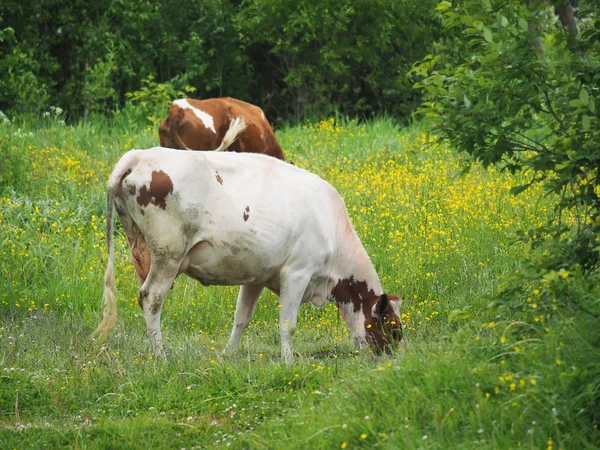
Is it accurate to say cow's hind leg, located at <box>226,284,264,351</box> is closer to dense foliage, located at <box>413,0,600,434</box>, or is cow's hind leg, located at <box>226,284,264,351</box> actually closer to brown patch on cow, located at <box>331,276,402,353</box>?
brown patch on cow, located at <box>331,276,402,353</box>

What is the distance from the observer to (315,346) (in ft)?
27.8

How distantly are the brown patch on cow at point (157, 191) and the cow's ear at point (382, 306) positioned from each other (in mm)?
1837

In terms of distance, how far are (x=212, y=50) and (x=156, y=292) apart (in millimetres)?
13285

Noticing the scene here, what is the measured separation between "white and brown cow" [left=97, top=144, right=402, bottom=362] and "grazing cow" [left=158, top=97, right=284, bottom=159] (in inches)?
116

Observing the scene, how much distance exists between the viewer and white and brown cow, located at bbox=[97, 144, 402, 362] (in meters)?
7.46

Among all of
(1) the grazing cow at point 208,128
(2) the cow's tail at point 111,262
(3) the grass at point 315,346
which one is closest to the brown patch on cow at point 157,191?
(2) the cow's tail at point 111,262

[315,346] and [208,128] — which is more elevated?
[208,128]

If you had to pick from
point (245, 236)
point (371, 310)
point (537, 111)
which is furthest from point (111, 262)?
point (537, 111)

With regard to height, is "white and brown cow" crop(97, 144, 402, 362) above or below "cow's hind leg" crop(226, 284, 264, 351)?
above

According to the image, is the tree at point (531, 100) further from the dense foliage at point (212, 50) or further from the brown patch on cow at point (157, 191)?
the dense foliage at point (212, 50)

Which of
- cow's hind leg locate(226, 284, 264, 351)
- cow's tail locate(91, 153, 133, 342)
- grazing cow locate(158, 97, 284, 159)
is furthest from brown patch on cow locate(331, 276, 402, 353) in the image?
grazing cow locate(158, 97, 284, 159)

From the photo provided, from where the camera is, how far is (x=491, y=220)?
430 inches

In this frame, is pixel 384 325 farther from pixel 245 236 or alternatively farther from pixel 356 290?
pixel 245 236

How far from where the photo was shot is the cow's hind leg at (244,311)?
8359 millimetres
